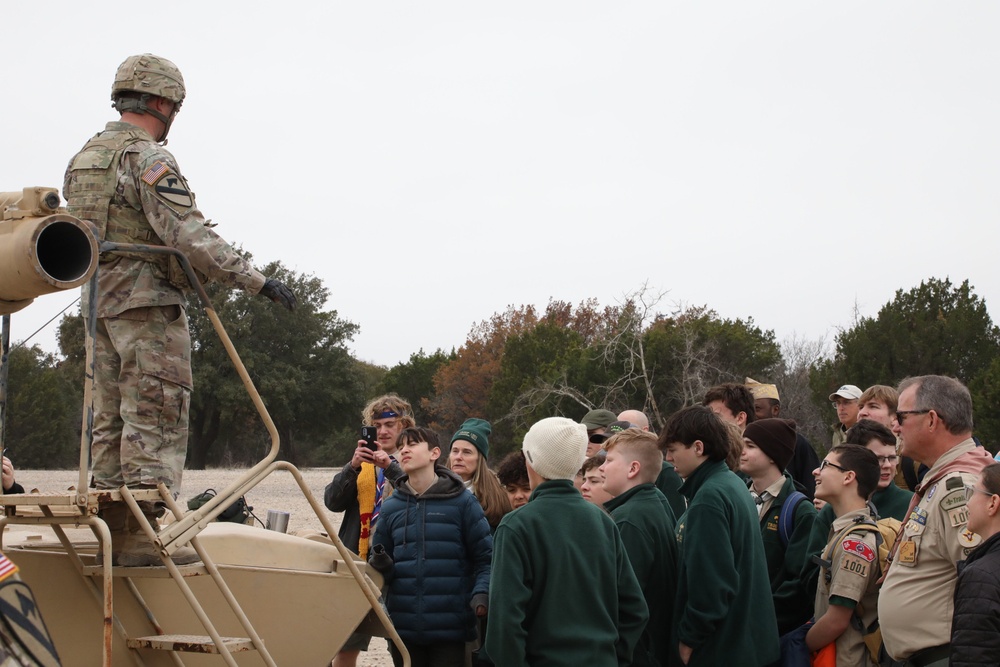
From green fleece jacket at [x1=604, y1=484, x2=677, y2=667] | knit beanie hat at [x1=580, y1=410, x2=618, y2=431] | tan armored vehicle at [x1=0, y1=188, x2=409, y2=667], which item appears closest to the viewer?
tan armored vehicle at [x1=0, y1=188, x2=409, y2=667]

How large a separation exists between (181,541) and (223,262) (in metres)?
1.11

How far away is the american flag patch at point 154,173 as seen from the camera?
4.09 m

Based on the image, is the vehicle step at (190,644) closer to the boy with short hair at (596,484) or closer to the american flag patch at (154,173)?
the american flag patch at (154,173)

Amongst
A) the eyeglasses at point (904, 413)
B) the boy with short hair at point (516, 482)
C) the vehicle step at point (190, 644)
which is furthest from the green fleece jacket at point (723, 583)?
the vehicle step at point (190, 644)

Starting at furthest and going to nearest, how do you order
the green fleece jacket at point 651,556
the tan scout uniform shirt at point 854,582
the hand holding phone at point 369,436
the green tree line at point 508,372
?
the green tree line at point 508,372 < the hand holding phone at point 369,436 < the green fleece jacket at point 651,556 < the tan scout uniform shirt at point 854,582

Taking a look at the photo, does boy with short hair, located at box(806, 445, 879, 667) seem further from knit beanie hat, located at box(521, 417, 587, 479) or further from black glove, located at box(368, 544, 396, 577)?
black glove, located at box(368, 544, 396, 577)

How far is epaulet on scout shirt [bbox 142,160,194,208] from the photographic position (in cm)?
410

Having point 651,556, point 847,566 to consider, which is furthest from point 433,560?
point 847,566

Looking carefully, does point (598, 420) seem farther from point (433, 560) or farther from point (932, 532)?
point (932, 532)

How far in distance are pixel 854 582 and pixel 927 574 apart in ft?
1.72

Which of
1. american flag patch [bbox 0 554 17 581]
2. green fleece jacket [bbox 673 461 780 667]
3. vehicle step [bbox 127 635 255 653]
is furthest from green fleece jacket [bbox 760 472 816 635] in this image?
american flag patch [bbox 0 554 17 581]

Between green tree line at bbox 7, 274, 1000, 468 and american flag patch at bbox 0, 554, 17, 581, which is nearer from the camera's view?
american flag patch at bbox 0, 554, 17, 581

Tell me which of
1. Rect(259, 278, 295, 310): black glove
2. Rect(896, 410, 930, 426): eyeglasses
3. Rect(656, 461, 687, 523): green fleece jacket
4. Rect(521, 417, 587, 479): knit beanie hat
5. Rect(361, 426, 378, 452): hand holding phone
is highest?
Rect(259, 278, 295, 310): black glove

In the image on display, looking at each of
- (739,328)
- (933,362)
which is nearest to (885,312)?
(933,362)
